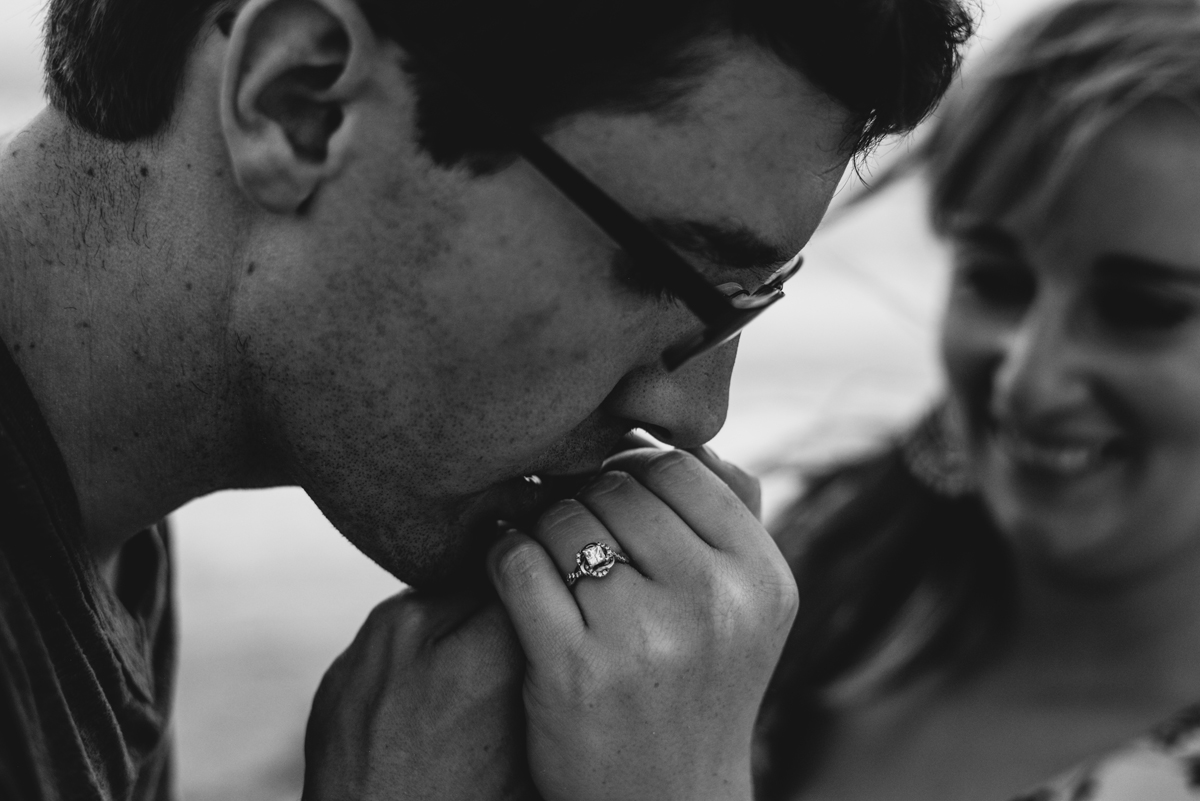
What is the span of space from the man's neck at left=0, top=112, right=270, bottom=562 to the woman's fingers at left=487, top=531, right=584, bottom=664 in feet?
1.42

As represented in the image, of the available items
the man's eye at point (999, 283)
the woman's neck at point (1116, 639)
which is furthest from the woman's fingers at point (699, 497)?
the woman's neck at point (1116, 639)

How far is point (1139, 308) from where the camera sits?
259 centimetres

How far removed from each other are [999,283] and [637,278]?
1703mm

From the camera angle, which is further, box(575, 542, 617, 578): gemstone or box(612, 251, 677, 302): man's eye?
box(575, 542, 617, 578): gemstone

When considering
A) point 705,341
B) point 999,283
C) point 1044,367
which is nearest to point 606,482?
point 705,341

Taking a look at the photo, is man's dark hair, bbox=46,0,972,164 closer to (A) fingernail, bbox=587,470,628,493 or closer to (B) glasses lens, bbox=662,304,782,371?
(B) glasses lens, bbox=662,304,782,371

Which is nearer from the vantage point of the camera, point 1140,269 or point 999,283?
point 1140,269

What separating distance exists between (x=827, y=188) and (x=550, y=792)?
88cm

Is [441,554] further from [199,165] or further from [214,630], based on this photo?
[214,630]

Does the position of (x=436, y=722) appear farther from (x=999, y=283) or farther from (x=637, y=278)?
(x=999, y=283)

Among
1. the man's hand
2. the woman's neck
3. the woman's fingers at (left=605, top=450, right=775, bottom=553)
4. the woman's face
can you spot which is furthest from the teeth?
the man's hand

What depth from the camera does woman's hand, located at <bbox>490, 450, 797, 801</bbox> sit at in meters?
1.55

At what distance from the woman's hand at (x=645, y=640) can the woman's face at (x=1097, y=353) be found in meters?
1.30

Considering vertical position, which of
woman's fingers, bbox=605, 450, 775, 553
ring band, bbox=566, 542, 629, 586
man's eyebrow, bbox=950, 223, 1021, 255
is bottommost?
man's eyebrow, bbox=950, 223, 1021, 255
